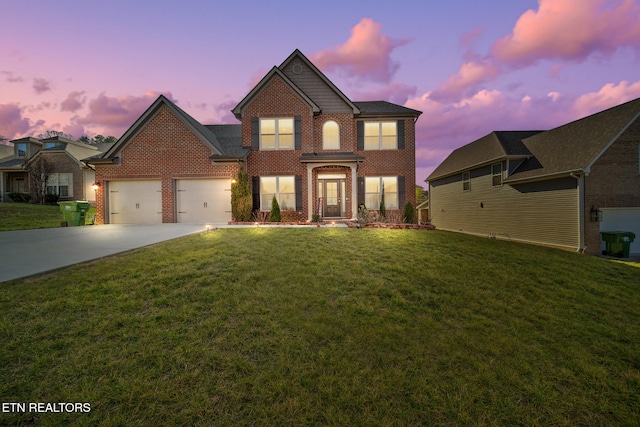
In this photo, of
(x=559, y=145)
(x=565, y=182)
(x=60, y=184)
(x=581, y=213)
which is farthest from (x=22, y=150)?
(x=581, y=213)

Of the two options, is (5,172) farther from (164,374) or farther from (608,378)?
(608,378)

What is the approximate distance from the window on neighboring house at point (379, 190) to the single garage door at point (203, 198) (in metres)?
7.57

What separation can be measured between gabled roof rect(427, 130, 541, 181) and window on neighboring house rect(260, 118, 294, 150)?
38.0 ft

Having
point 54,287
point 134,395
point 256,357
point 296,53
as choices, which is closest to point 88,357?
point 134,395

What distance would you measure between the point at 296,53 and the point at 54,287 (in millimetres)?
15734

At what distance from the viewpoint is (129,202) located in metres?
13.8

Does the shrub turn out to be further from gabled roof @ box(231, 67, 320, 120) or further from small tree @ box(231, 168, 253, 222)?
small tree @ box(231, 168, 253, 222)

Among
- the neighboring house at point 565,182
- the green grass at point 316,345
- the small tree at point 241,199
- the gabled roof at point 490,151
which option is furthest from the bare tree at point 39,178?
the neighboring house at point 565,182

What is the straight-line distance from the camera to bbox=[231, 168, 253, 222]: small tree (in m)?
12.9

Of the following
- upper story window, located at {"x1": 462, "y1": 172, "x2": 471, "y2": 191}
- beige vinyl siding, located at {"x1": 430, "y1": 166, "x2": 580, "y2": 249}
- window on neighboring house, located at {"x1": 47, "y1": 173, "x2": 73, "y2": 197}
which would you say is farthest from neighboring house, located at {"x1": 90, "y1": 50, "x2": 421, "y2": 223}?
window on neighboring house, located at {"x1": 47, "y1": 173, "x2": 73, "y2": 197}

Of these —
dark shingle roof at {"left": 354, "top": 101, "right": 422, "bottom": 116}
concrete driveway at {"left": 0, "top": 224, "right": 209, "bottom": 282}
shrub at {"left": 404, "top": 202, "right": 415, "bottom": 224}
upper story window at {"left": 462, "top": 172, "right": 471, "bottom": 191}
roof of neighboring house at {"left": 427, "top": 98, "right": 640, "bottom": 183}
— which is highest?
dark shingle roof at {"left": 354, "top": 101, "right": 422, "bottom": 116}

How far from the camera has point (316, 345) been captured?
10.9 ft

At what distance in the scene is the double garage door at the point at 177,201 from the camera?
541 inches

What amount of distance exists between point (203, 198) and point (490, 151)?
54.6 feet
